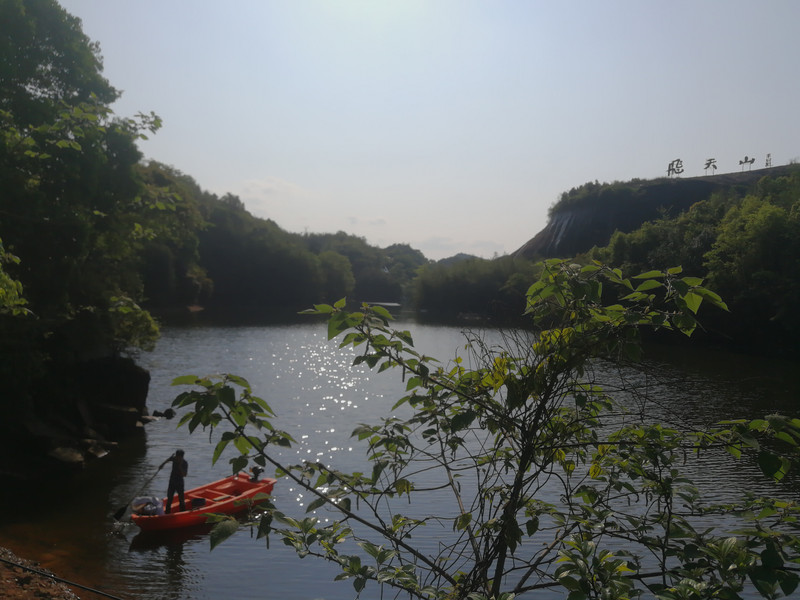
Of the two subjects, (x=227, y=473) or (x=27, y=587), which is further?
(x=227, y=473)

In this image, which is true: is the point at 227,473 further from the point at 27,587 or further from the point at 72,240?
the point at 27,587

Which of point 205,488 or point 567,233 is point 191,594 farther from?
point 567,233

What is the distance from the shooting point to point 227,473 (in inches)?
605

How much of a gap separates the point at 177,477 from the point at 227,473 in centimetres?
390

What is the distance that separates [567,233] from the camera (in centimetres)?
8225

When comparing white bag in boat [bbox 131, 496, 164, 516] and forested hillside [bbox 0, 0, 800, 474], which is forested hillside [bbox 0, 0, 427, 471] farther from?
white bag in boat [bbox 131, 496, 164, 516]

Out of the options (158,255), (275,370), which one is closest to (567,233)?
(158,255)

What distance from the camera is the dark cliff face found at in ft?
254

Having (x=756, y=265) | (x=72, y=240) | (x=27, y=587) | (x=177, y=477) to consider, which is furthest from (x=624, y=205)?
(x=27, y=587)

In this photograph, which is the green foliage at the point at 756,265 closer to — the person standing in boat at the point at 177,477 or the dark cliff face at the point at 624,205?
the person standing in boat at the point at 177,477

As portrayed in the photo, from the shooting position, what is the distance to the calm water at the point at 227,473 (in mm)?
9664

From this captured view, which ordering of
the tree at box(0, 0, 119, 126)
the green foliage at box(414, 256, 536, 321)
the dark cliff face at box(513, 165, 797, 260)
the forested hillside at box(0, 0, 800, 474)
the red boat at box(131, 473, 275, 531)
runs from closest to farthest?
1. the red boat at box(131, 473, 275, 531)
2. the forested hillside at box(0, 0, 800, 474)
3. the tree at box(0, 0, 119, 126)
4. the green foliage at box(414, 256, 536, 321)
5. the dark cliff face at box(513, 165, 797, 260)

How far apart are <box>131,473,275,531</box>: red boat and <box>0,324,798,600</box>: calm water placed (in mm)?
353

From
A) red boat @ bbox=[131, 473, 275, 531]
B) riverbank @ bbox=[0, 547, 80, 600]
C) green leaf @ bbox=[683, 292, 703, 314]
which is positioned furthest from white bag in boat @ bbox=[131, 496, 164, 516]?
green leaf @ bbox=[683, 292, 703, 314]
